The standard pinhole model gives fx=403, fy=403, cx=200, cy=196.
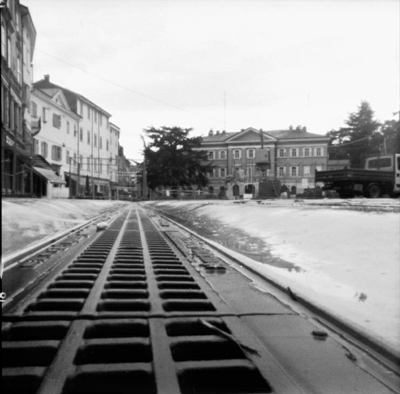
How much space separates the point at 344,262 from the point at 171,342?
8.65ft

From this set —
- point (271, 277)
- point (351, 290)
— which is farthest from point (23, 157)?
point (351, 290)

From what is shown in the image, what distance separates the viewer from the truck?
74.2 feet

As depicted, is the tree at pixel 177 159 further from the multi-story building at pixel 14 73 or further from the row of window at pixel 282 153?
the multi-story building at pixel 14 73

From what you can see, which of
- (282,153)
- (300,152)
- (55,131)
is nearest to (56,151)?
(55,131)

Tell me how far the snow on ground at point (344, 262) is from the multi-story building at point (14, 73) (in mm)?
2134

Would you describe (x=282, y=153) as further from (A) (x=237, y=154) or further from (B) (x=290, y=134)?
(A) (x=237, y=154)

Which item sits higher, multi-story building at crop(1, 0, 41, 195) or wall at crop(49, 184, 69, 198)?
multi-story building at crop(1, 0, 41, 195)

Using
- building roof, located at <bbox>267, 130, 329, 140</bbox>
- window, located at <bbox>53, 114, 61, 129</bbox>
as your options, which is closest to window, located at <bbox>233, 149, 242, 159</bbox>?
building roof, located at <bbox>267, 130, 329, 140</bbox>

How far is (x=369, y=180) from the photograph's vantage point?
74.4ft

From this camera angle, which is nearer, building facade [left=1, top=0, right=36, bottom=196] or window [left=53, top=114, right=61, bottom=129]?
building facade [left=1, top=0, right=36, bottom=196]

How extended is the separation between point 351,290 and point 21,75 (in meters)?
2.94

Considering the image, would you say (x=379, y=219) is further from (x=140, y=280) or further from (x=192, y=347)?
(x=192, y=347)

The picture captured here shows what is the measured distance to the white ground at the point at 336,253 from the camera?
2.58m

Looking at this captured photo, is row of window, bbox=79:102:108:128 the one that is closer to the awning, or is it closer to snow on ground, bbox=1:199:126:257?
the awning
